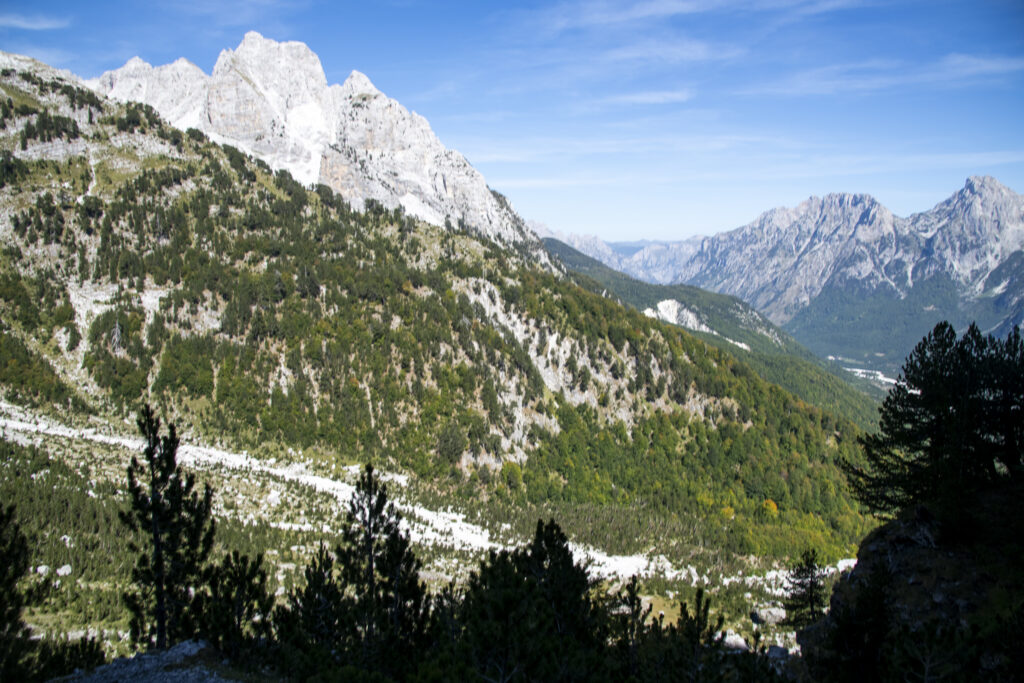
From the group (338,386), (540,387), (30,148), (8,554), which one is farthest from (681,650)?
(30,148)

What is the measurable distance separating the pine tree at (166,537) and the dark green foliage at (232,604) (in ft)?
4.95

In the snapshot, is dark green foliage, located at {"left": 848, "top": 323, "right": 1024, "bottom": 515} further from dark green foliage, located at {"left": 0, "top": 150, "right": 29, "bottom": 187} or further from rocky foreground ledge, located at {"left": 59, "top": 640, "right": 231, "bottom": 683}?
dark green foliage, located at {"left": 0, "top": 150, "right": 29, "bottom": 187}

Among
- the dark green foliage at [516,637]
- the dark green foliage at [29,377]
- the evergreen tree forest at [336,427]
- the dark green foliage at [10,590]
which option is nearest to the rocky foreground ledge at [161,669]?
the evergreen tree forest at [336,427]

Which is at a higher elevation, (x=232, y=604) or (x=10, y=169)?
(x=10, y=169)

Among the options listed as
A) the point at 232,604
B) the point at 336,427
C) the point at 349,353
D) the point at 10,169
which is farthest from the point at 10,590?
the point at 10,169

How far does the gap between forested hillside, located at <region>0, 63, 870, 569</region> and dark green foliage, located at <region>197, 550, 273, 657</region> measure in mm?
65928

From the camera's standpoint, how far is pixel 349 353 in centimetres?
10881

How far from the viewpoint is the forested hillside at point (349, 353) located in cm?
9181

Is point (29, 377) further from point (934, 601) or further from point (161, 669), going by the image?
point (934, 601)

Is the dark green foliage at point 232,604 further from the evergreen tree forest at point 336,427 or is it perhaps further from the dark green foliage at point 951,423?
the dark green foliage at point 951,423

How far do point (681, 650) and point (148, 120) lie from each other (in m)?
193

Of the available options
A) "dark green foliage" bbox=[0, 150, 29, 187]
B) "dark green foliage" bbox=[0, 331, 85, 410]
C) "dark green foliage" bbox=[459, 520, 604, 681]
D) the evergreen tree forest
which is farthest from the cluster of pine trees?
"dark green foliage" bbox=[0, 150, 29, 187]

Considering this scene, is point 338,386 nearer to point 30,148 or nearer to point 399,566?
point 399,566

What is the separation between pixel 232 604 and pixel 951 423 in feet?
134
